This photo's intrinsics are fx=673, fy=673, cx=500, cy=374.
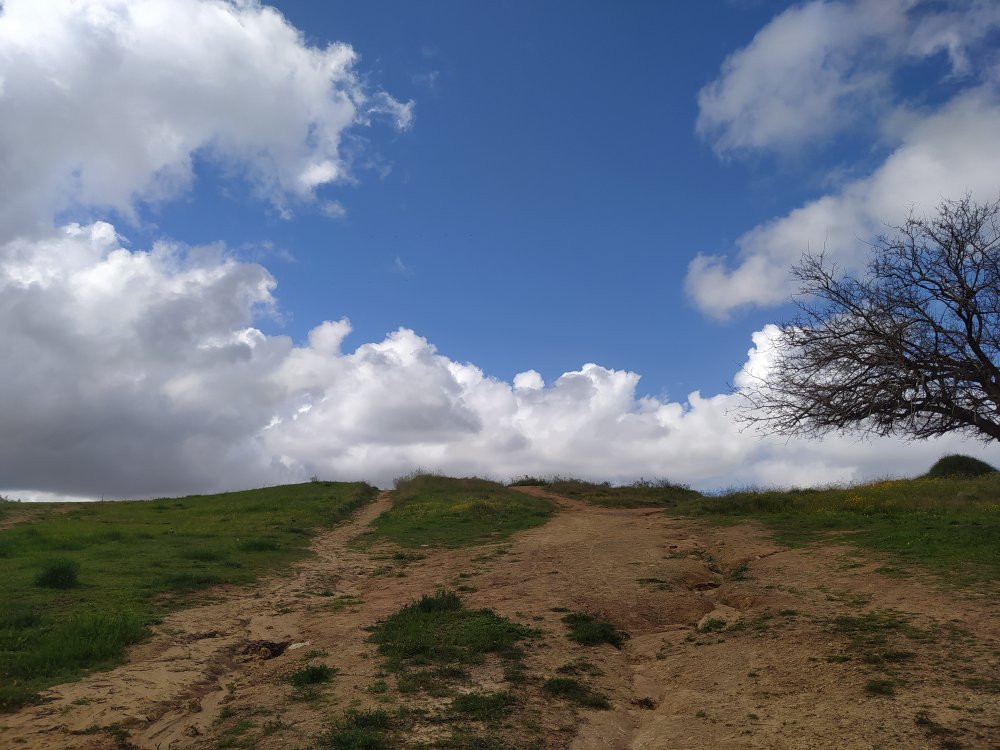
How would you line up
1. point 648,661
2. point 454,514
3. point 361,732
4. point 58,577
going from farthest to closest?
point 454,514
point 58,577
point 648,661
point 361,732

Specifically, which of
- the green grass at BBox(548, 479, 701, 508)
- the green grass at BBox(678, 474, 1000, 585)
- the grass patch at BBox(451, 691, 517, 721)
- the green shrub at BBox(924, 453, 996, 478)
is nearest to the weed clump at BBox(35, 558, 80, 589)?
the grass patch at BBox(451, 691, 517, 721)

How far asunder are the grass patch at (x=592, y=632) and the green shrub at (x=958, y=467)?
3166 cm

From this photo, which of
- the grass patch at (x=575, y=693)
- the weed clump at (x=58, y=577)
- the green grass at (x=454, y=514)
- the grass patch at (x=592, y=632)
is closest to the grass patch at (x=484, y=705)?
the grass patch at (x=575, y=693)

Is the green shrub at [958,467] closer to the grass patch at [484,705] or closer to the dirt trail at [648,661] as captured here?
the dirt trail at [648,661]

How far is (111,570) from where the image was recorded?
563 inches

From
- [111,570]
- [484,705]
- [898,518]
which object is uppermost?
[898,518]

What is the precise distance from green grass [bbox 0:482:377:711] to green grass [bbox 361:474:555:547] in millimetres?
2874

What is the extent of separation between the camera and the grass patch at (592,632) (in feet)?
31.9

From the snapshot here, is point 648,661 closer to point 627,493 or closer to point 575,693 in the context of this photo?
point 575,693

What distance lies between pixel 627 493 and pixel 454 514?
12.2 metres

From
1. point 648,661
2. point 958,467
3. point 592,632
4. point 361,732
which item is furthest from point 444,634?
point 958,467

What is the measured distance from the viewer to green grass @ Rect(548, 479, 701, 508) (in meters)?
32.4

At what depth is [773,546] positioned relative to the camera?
16.3 m

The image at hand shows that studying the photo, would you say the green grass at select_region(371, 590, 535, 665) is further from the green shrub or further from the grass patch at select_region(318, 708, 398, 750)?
the green shrub
